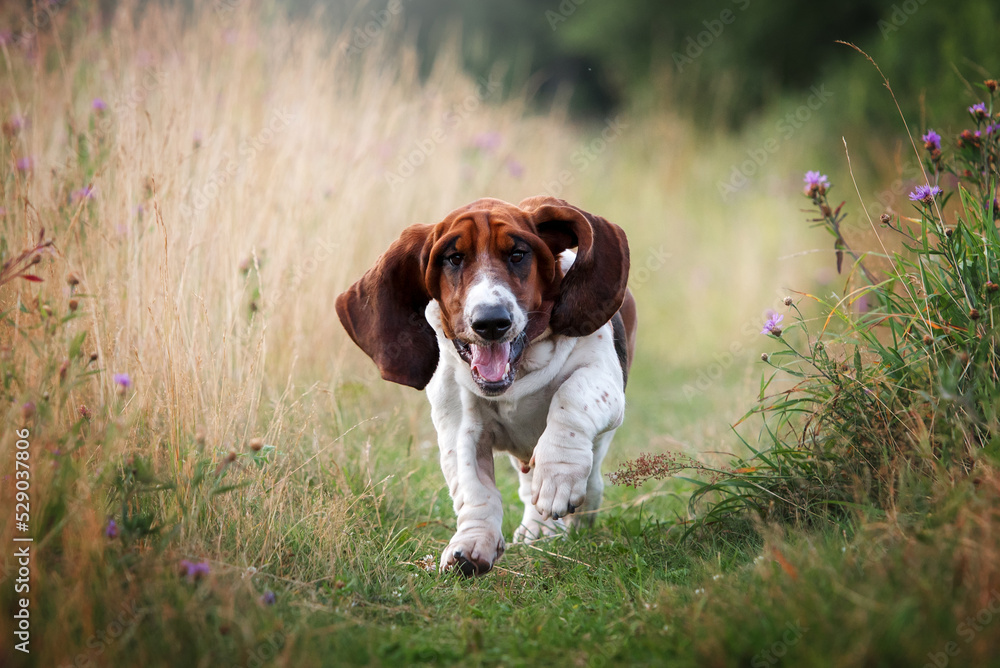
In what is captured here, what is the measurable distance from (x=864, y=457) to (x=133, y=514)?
7.09 ft

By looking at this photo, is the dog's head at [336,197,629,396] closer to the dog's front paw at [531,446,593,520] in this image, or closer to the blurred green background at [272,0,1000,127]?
the dog's front paw at [531,446,593,520]

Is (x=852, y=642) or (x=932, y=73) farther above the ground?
(x=932, y=73)

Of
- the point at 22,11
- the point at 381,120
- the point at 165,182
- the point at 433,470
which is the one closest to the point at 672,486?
the point at 433,470

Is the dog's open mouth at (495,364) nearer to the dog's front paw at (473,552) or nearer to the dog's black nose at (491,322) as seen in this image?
the dog's black nose at (491,322)

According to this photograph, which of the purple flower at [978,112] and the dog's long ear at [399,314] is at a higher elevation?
the purple flower at [978,112]

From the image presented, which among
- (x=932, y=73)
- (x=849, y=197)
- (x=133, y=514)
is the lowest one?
(x=133, y=514)

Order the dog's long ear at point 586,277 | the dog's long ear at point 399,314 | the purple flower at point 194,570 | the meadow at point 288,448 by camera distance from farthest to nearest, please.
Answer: the dog's long ear at point 399,314
the dog's long ear at point 586,277
the purple flower at point 194,570
the meadow at point 288,448

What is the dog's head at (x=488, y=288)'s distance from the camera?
2.80m

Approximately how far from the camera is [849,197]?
809 cm

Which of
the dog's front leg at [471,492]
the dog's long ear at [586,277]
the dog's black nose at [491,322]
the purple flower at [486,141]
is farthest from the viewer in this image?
the purple flower at [486,141]

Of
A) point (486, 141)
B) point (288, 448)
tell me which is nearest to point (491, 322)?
point (288, 448)

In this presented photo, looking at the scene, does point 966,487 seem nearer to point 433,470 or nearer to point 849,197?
point 433,470

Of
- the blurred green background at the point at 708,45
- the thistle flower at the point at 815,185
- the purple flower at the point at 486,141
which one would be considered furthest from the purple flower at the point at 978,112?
the blurred green background at the point at 708,45

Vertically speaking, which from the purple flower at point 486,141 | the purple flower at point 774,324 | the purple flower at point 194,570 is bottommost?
the purple flower at point 194,570
